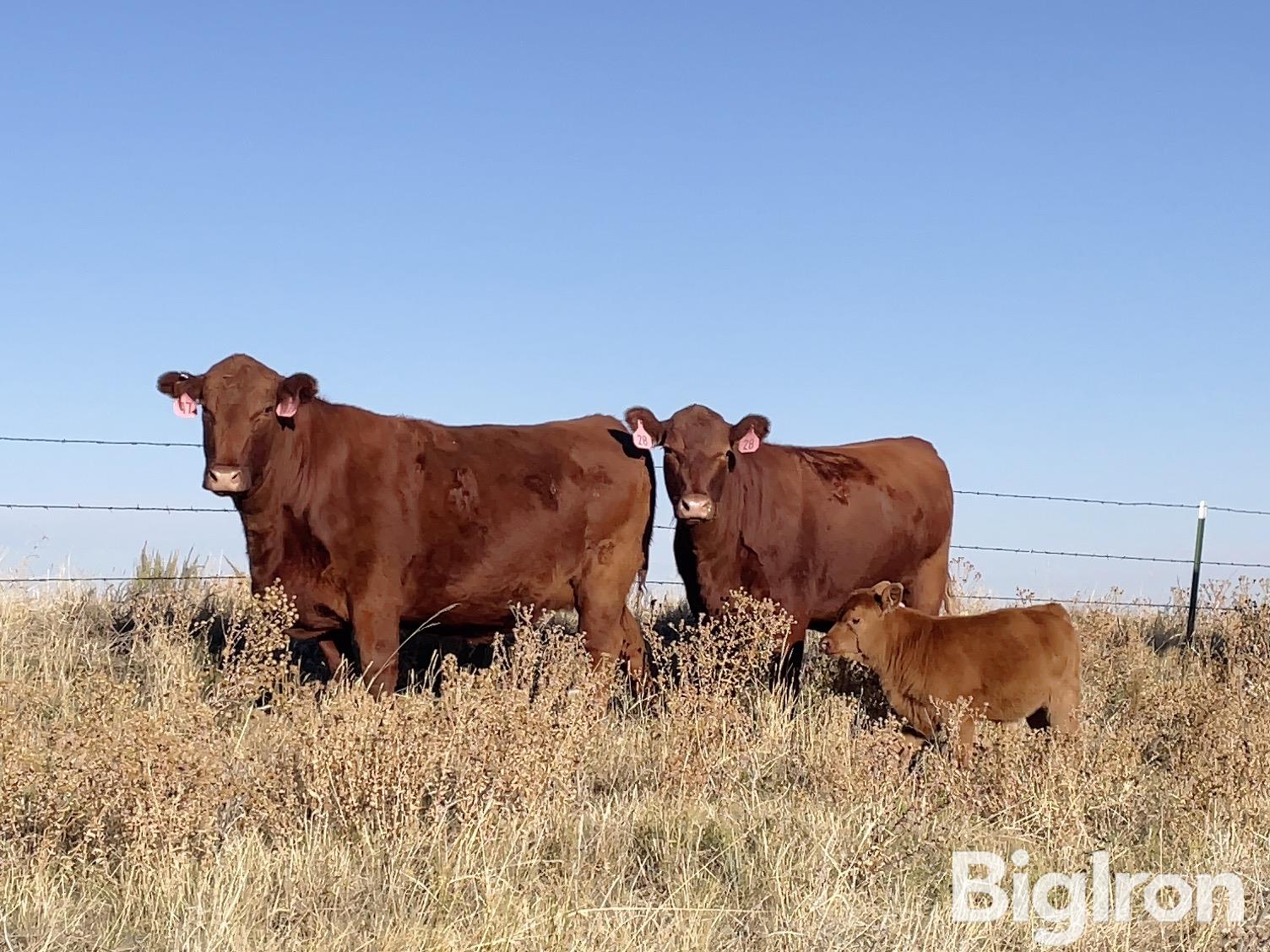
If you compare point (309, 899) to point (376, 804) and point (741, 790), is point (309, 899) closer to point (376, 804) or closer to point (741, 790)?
point (376, 804)

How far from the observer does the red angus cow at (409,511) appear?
7922mm

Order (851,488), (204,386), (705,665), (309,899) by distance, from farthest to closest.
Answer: (851,488) → (204,386) → (705,665) → (309,899)

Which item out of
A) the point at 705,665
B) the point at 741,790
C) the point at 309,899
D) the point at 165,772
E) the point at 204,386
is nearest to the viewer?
the point at 309,899

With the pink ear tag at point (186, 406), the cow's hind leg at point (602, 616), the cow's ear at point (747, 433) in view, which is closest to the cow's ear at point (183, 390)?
the pink ear tag at point (186, 406)

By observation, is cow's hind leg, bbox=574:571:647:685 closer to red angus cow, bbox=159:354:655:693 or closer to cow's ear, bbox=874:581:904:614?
red angus cow, bbox=159:354:655:693

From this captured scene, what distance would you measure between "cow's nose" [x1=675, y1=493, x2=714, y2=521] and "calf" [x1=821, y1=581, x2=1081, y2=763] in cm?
110

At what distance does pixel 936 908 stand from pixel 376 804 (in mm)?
1955

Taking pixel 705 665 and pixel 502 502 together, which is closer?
pixel 705 665

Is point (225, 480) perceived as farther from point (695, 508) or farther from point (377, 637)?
point (695, 508)

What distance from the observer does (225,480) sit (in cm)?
760

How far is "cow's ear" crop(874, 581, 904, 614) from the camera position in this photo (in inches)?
306

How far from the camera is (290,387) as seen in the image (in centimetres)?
802

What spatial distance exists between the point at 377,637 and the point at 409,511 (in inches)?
29.9

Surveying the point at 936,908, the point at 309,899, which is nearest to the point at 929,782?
the point at 936,908
